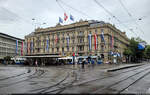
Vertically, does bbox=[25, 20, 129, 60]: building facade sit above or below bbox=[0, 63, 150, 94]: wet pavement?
above

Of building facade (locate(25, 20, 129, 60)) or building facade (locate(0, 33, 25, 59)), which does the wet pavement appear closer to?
building facade (locate(25, 20, 129, 60))

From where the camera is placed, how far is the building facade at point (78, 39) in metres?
63.4

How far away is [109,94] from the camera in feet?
25.3

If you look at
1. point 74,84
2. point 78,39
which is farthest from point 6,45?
point 74,84

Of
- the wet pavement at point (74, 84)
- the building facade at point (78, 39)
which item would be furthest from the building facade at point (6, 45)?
the wet pavement at point (74, 84)

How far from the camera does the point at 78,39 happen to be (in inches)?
2763

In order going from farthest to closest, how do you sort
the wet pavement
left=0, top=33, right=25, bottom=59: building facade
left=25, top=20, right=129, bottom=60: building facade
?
left=0, top=33, right=25, bottom=59: building facade < left=25, top=20, right=129, bottom=60: building facade < the wet pavement

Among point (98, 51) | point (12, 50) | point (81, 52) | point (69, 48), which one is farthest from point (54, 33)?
point (12, 50)

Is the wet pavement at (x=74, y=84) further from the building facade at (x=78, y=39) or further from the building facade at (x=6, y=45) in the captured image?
the building facade at (x=6, y=45)

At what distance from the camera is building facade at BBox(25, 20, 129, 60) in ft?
208

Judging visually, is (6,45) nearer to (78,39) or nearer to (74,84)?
(78,39)

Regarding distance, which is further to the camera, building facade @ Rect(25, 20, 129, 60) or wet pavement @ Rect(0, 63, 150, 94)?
building facade @ Rect(25, 20, 129, 60)

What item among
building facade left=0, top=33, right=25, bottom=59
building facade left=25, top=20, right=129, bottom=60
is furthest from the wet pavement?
building facade left=0, top=33, right=25, bottom=59

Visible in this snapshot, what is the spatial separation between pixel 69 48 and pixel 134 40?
36719mm
